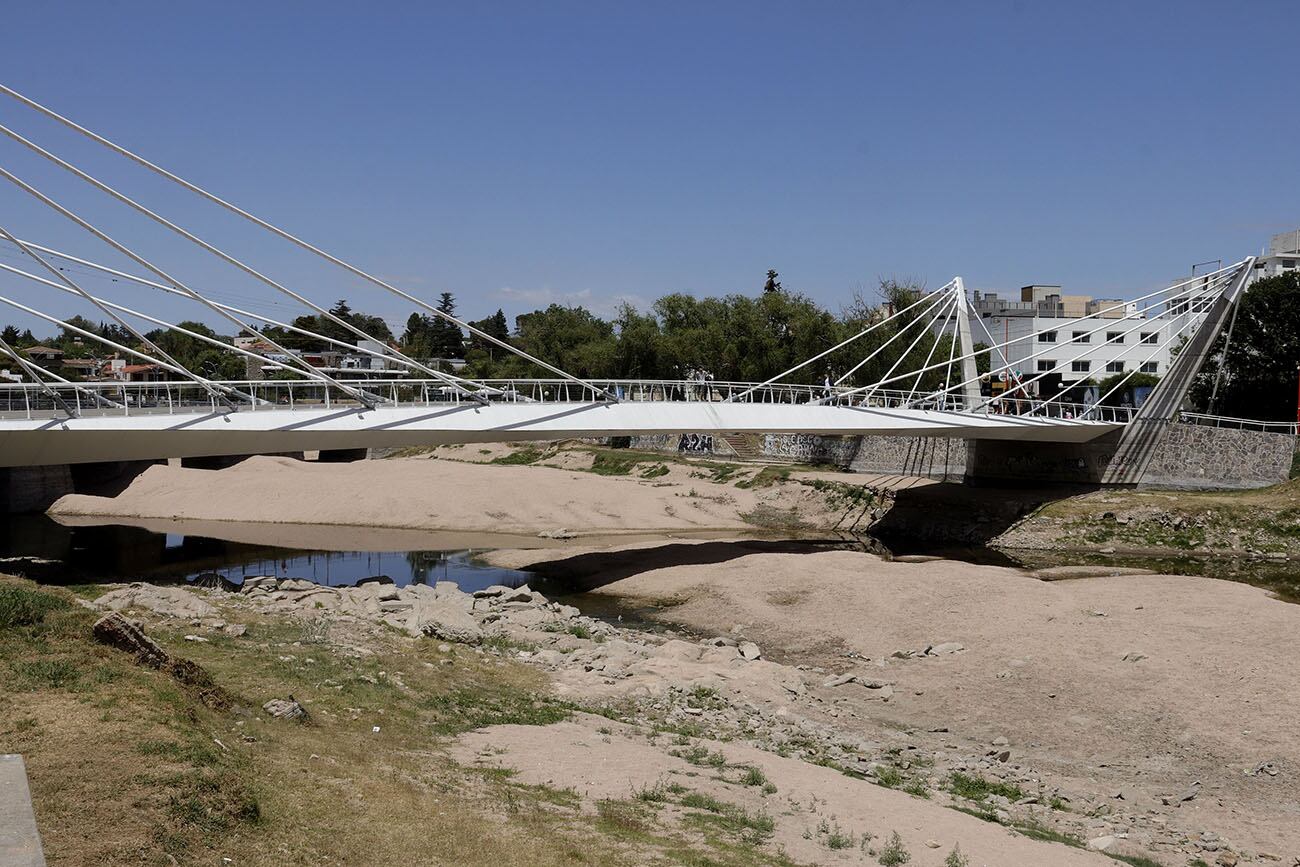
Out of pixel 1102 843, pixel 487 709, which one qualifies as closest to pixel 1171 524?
pixel 1102 843

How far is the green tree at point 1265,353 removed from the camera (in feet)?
192

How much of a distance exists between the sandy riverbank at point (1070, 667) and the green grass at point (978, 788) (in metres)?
1.02

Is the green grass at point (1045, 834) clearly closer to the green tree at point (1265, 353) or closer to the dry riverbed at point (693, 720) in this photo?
the dry riverbed at point (693, 720)

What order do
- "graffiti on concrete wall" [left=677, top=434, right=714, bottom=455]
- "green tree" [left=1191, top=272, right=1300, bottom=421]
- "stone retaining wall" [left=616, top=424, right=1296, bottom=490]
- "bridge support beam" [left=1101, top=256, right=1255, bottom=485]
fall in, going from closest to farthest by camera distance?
"stone retaining wall" [left=616, top=424, right=1296, bottom=490]
"bridge support beam" [left=1101, top=256, right=1255, bottom=485]
"green tree" [left=1191, top=272, right=1300, bottom=421]
"graffiti on concrete wall" [left=677, top=434, right=714, bottom=455]

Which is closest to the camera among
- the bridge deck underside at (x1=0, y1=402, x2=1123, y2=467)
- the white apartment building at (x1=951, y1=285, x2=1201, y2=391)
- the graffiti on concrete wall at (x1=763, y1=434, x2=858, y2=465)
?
the bridge deck underside at (x1=0, y1=402, x2=1123, y2=467)

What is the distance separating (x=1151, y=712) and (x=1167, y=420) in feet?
108

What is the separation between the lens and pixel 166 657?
16.4 metres

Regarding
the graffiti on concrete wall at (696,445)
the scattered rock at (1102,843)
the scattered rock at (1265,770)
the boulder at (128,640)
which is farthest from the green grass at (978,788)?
the graffiti on concrete wall at (696,445)

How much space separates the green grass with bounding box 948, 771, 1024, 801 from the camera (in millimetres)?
16938

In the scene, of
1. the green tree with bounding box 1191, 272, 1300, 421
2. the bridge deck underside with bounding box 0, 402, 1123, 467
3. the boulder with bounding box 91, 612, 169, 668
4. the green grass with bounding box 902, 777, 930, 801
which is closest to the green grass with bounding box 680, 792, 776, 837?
the green grass with bounding box 902, 777, 930, 801

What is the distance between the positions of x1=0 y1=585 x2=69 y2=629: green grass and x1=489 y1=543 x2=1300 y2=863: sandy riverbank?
14531 mm

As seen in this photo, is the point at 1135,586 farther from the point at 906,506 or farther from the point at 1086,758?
the point at 906,506

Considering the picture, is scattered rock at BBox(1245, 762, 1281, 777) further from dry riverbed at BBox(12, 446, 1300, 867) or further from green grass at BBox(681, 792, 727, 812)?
green grass at BBox(681, 792, 727, 812)

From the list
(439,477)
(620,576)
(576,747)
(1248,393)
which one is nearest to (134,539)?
(439,477)
